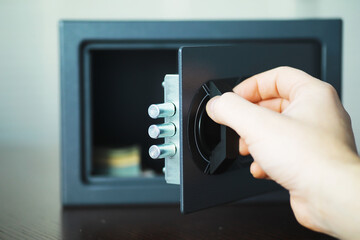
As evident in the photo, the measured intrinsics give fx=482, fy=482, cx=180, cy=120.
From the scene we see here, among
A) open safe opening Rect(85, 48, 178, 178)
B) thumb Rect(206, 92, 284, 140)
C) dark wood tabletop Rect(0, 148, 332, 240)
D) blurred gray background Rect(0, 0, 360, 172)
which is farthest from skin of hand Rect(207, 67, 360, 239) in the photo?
blurred gray background Rect(0, 0, 360, 172)

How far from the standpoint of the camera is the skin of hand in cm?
42

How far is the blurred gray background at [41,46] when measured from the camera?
1315 mm

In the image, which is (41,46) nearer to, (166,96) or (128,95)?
(128,95)

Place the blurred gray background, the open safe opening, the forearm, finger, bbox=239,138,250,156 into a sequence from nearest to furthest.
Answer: the forearm, finger, bbox=239,138,250,156, the open safe opening, the blurred gray background

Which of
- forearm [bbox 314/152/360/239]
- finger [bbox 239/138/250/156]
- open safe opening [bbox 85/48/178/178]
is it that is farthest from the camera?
open safe opening [bbox 85/48/178/178]

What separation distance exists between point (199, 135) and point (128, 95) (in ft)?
1.35

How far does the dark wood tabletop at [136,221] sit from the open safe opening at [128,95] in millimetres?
163

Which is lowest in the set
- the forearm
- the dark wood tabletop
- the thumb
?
the dark wood tabletop

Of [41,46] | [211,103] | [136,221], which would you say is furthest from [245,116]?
[41,46]

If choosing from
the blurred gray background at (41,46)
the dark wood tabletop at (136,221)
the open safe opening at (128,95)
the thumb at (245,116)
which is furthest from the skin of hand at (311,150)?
the blurred gray background at (41,46)

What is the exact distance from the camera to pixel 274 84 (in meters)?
A: 0.55

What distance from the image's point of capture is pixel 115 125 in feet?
3.01

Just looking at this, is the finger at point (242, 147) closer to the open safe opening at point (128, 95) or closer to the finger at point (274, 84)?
the finger at point (274, 84)

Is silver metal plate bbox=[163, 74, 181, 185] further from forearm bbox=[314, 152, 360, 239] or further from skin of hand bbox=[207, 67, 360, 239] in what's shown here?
forearm bbox=[314, 152, 360, 239]
